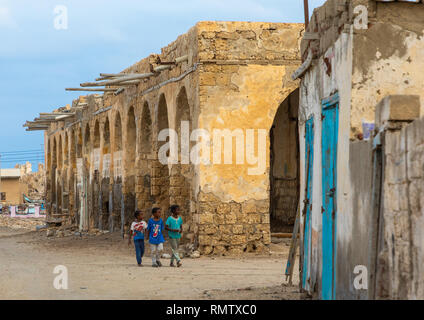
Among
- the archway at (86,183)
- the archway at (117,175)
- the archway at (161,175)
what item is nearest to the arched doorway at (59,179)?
the archway at (86,183)

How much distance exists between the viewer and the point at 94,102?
26.5m

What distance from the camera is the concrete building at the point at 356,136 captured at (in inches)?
221

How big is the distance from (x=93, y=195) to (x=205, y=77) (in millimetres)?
12675

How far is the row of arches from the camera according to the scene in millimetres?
18766

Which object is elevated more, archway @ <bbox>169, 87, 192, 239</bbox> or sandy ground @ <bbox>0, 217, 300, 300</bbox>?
archway @ <bbox>169, 87, 192, 239</bbox>

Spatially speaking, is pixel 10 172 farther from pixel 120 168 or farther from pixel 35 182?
pixel 120 168

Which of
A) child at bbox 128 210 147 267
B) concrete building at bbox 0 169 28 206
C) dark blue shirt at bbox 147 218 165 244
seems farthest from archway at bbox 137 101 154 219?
concrete building at bbox 0 169 28 206

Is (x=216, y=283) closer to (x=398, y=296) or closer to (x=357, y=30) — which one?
(x=357, y=30)

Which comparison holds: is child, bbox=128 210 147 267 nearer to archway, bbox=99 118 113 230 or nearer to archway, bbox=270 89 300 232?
archway, bbox=270 89 300 232

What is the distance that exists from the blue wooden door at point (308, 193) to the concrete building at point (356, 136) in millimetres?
80

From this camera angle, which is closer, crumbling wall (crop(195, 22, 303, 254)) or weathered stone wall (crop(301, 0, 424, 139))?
weathered stone wall (crop(301, 0, 424, 139))

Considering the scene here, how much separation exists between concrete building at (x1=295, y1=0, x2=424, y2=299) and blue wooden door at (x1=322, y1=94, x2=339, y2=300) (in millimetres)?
10

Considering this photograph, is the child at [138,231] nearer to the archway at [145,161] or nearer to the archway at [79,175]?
Answer: the archway at [145,161]
